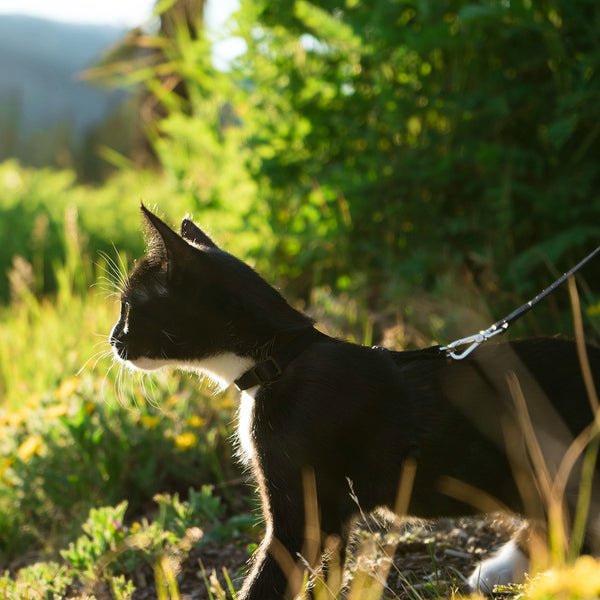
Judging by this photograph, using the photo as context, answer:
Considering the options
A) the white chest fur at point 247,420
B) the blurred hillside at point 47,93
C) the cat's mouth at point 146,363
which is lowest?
the white chest fur at point 247,420

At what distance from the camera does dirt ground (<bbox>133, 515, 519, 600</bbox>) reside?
2080 millimetres

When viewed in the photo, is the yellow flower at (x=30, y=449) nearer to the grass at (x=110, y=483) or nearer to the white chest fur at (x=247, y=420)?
the grass at (x=110, y=483)

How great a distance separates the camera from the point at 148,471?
2875 millimetres

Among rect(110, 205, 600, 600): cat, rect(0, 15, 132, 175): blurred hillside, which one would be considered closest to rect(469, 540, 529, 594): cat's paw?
rect(110, 205, 600, 600): cat

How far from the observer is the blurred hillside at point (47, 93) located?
2002 cm

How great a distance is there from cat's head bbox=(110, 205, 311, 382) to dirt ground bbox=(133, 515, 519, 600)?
704mm

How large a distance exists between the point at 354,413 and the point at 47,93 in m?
31.1

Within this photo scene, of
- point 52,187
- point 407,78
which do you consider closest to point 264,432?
point 407,78

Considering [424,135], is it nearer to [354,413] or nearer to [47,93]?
[354,413]

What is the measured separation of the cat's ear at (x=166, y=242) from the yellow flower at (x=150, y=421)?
3.98 feet

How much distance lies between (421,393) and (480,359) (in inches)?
7.7

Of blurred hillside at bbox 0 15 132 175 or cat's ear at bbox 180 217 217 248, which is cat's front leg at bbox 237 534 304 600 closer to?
cat's ear at bbox 180 217 217 248

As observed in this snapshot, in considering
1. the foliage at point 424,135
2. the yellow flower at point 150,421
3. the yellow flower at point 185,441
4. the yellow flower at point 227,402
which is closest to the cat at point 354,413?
the yellow flower at point 185,441

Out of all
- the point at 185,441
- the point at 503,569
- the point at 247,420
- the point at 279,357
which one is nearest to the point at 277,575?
the point at 247,420
